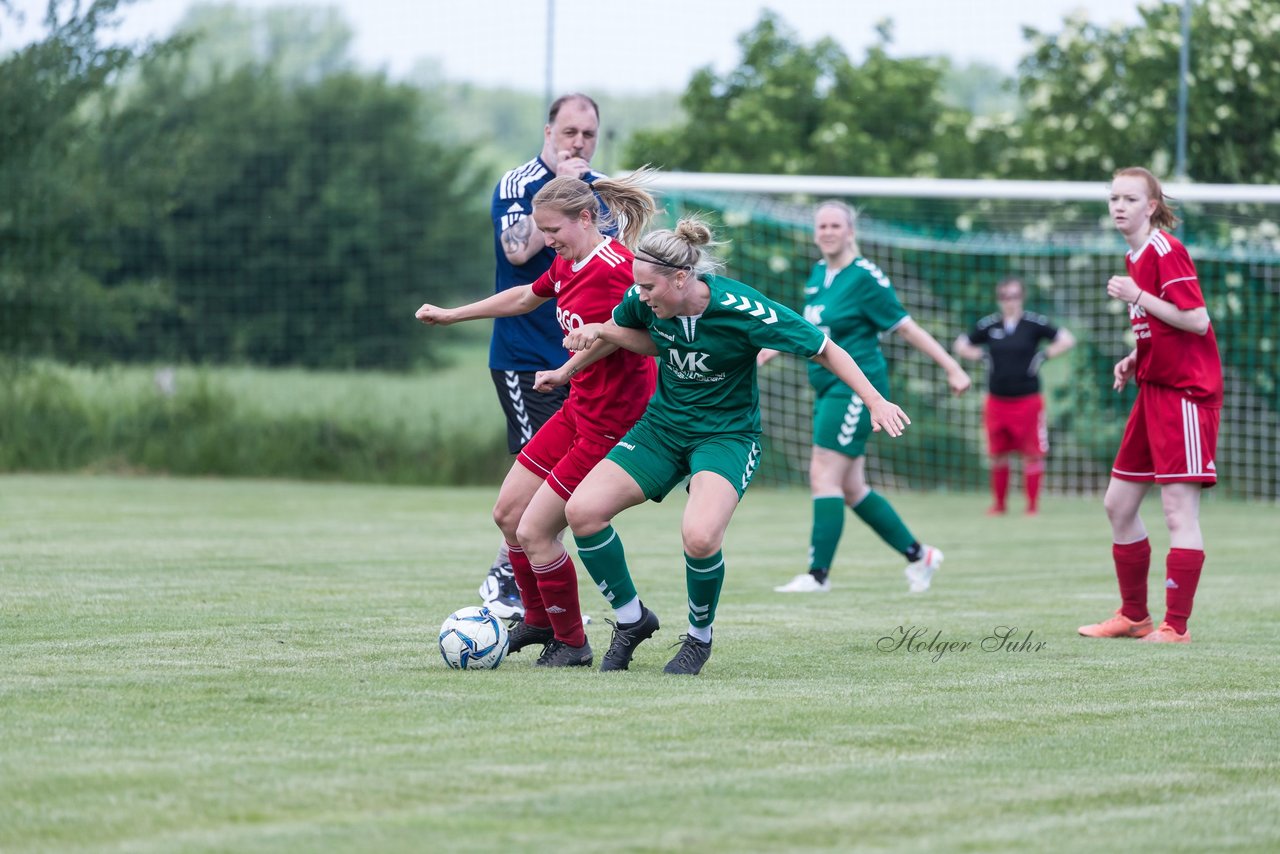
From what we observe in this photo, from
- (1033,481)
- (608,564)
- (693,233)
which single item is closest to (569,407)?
(608,564)

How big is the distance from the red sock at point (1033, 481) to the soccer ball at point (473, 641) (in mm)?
9677

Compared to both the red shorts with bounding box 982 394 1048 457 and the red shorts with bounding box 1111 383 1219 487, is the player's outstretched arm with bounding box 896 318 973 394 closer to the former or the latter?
the red shorts with bounding box 1111 383 1219 487

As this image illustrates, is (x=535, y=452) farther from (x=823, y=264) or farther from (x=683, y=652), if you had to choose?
(x=823, y=264)

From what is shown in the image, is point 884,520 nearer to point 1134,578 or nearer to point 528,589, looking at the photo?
point 1134,578

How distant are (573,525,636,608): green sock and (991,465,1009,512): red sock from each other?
927 cm

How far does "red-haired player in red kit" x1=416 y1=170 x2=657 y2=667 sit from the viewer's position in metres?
5.83

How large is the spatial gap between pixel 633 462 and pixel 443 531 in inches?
242

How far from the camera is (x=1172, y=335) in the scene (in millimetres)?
6887

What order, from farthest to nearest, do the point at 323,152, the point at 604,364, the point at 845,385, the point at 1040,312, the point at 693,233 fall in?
the point at 323,152 < the point at 1040,312 < the point at 845,385 < the point at 604,364 < the point at 693,233

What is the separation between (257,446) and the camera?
54.6 ft

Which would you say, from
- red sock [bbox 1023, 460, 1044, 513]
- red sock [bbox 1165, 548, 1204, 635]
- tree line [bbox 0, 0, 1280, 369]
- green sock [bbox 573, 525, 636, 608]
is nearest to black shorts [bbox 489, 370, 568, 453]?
green sock [bbox 573, 525, 636, 608]

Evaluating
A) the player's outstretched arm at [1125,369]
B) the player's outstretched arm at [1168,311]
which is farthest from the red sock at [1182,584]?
the player's outstretched arm at [1168,311]

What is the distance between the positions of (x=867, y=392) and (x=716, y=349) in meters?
0.55

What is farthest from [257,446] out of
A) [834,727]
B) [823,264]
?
[834,727]
